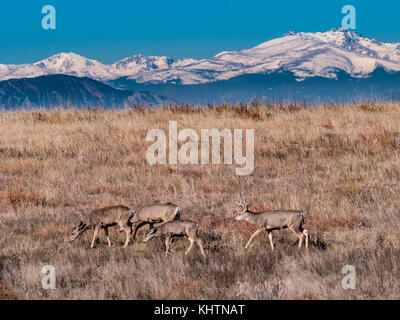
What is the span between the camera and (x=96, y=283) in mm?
7199

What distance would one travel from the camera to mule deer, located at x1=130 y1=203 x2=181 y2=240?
9.08 meters

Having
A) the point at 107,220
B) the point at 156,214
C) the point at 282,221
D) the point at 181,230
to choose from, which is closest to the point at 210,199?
the point at 156,214

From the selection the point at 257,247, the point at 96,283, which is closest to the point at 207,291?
the point at 96,283

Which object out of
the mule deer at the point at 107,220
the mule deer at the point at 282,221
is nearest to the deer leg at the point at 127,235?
the mule deer at the point at 107,220

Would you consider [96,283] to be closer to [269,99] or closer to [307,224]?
[307,224]

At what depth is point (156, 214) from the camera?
362 inches

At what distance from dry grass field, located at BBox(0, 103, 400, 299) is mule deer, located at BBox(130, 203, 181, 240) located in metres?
0.42

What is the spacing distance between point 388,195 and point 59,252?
802 cm

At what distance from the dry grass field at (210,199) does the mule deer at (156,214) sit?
42 centimetres

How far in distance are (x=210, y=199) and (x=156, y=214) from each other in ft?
12.8

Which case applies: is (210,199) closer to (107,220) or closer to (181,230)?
(107,220)

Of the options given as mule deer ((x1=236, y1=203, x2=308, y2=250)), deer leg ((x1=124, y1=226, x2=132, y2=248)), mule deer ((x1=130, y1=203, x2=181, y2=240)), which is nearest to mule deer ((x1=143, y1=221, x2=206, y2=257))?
mule deer ((x1=130, y1=203, x2=181, y2=240))

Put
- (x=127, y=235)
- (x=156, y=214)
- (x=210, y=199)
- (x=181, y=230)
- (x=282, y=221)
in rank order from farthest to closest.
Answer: (x=210, y=199) → (x=156, y=214) → (x=127, y=235) → (x=282, y=221) → (x=181, y=230)

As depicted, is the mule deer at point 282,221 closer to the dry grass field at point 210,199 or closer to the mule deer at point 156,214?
the dry grass field at point 210,199
